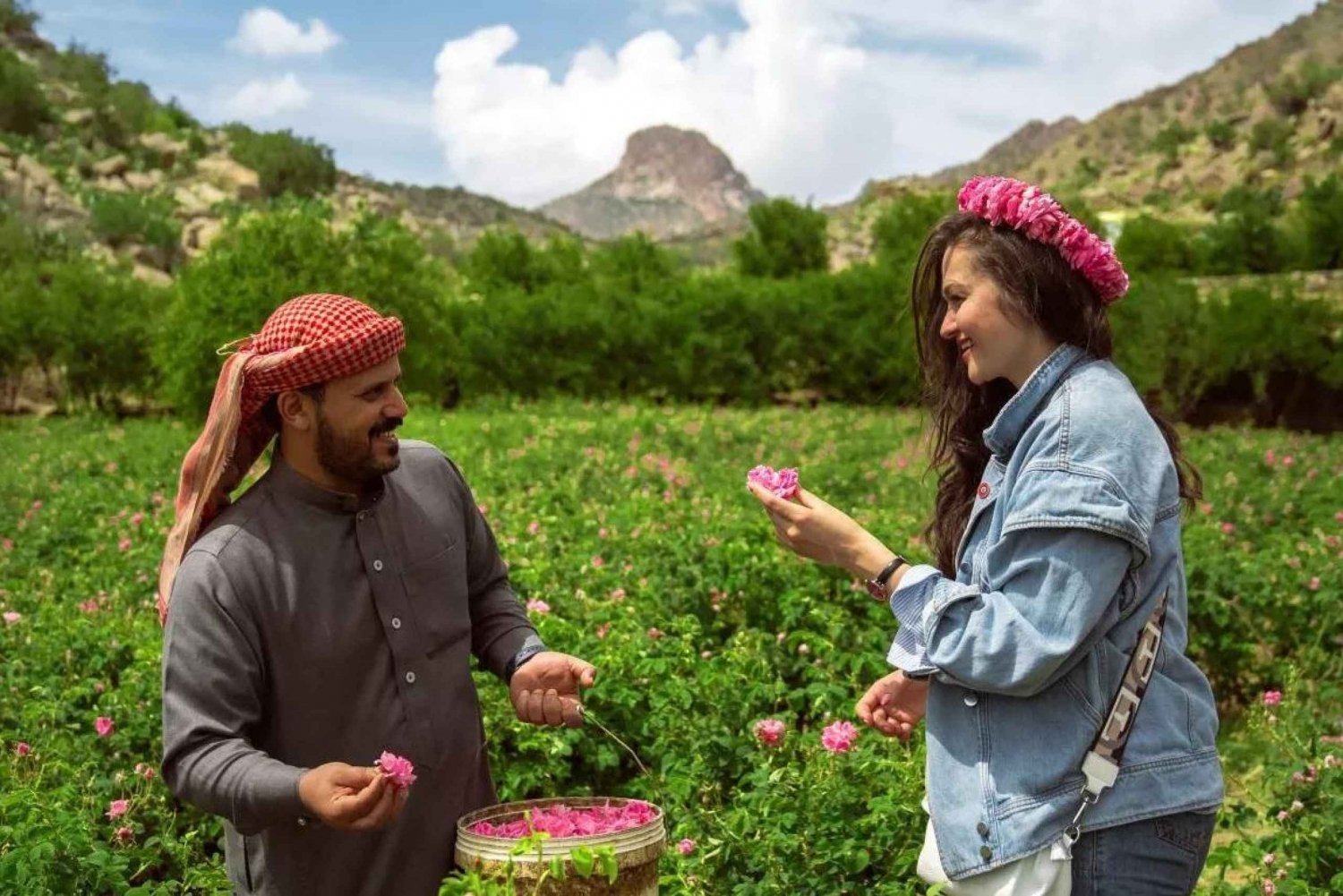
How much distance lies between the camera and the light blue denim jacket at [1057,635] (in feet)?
6.67

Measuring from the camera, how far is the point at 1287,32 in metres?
92.2

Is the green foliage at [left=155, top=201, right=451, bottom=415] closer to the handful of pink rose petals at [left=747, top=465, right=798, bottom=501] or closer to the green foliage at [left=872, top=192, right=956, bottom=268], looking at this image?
the green foliage at [left=872, top=192, right=956, bottom=268]

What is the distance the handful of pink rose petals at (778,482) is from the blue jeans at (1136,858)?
687 millimetres

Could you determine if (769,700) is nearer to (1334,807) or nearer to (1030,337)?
(1334,807)

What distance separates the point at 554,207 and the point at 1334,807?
178m

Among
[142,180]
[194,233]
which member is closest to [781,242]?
[194,233]

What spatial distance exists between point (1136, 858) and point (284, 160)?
81.0 metres

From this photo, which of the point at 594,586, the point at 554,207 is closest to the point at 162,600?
the point at 594,586

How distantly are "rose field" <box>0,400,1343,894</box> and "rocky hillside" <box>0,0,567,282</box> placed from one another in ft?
124

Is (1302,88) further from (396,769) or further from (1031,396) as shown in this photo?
(396,769)

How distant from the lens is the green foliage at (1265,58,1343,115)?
236 feet

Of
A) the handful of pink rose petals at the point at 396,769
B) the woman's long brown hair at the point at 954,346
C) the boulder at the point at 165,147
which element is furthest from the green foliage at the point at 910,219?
the handful of pink rose petals at the point at 396,769

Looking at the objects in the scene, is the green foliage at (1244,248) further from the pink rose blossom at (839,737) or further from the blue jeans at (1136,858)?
the blue jeans at (1136,858)

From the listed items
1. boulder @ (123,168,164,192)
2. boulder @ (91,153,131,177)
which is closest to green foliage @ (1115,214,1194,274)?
boulder @ (123,168,164,192)
